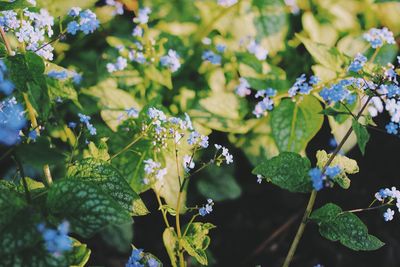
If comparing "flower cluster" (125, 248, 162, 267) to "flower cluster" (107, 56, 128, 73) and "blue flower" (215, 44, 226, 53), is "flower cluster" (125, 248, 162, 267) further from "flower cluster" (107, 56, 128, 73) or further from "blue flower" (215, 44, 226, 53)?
"blue flower" (215, 44, 226, 53)

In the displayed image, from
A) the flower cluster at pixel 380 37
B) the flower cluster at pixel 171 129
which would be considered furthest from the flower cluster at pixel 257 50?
the flower cluster at pixel 171 129

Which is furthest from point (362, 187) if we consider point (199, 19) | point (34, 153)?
point (34, 153)

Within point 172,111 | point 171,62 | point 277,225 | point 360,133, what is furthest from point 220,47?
point 360,133

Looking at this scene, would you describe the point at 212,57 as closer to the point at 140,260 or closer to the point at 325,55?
the point at 325,55

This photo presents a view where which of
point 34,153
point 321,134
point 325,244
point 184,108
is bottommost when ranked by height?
point 325,244

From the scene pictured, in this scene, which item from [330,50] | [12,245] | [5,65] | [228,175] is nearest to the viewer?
[12,245]

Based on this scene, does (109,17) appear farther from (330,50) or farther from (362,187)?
(362,187)

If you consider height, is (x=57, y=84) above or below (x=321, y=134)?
above

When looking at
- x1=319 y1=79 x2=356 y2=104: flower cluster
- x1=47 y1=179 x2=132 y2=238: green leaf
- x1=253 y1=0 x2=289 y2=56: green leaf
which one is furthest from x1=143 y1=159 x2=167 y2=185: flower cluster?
x1=253 y1=0 x2=289 y2=56: green leaf
